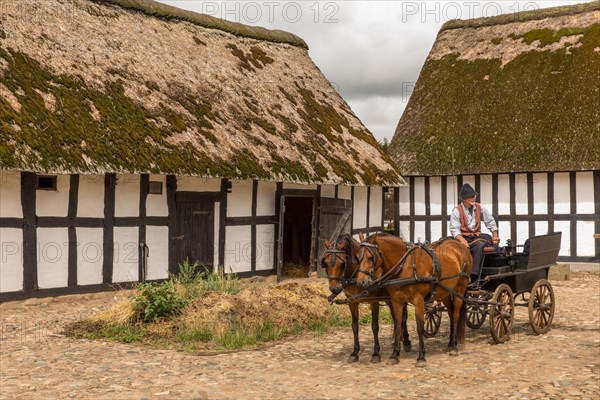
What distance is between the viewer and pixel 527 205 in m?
19.1

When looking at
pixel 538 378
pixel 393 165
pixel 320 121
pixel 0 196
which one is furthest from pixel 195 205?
pixel 538 378

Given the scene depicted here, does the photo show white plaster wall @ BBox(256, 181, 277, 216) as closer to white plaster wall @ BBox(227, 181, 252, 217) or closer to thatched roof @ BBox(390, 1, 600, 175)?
white plaster wall @ BBox(227, 181, 252, 217)

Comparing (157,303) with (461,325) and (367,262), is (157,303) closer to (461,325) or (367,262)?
(367,262)

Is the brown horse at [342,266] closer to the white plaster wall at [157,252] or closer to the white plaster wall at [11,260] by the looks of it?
the white plaster wall at [11,260]

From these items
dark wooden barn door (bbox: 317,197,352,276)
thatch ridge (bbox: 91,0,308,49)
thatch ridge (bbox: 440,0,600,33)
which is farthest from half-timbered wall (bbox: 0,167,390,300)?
thatch ridge (bbox: 440,0,600,33)

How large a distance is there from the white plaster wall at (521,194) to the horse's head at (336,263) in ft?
43.7

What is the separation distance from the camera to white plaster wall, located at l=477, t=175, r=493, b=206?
19641 millimetres

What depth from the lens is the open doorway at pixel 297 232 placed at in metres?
18.9

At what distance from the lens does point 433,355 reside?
8.07m

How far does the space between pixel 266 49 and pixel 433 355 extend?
13.7 meters

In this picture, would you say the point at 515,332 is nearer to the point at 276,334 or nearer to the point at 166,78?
the point at 276,334

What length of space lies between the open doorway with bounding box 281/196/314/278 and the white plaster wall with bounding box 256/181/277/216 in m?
2.68

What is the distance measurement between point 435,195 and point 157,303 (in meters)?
12.8

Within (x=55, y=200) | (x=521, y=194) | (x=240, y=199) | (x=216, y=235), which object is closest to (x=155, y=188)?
(x=216, y=235)
